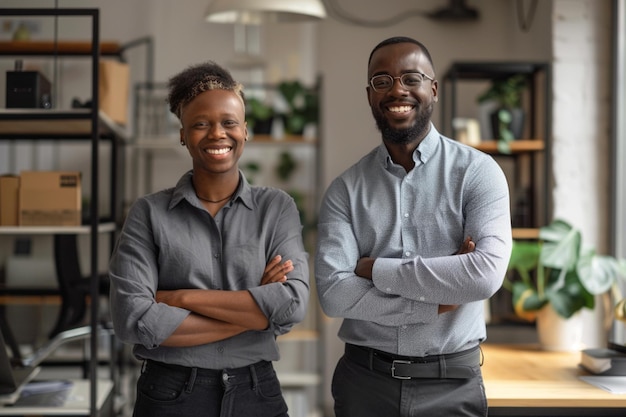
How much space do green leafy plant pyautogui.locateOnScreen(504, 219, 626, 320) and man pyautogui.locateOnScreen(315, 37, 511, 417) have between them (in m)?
1.34

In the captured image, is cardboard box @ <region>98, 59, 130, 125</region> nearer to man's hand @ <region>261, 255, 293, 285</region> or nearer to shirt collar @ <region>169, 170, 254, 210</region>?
shirt collar @ <region>169, 170, 254, 210</region>

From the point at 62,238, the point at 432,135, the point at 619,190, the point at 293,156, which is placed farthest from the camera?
the point at 293,156

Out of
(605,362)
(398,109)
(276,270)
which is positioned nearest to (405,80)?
(398,109)

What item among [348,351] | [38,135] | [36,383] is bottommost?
[36,383]

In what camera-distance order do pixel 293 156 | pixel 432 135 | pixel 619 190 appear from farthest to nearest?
pixel 293 156
pixel 619 190
pixel 432 135

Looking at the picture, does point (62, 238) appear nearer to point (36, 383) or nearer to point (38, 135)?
point (38, 135)

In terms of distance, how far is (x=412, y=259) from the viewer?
6.15 ft

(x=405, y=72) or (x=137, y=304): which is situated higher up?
(x=405, y=72)

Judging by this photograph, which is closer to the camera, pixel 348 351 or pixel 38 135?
pixel 348 351

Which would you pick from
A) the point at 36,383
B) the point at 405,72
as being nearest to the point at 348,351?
the point at 405,72

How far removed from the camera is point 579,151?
3658 mm

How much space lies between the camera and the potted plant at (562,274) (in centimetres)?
317

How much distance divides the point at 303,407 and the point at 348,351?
2.71 metres

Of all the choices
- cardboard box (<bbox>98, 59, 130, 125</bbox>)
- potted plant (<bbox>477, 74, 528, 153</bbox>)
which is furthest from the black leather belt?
cardboard box (<bbox>98, 59, 130, 125</bbox>)
